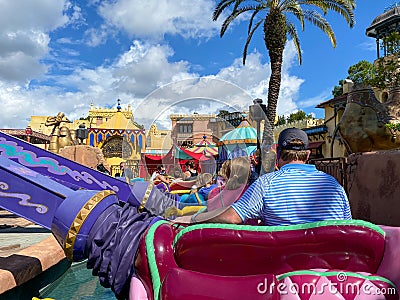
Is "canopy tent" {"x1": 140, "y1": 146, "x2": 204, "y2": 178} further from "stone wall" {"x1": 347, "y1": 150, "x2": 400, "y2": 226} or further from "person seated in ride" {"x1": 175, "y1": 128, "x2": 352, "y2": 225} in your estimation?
"stone wall" {"x1": 347, "y1": 150, "x2": 400, "y2": 226}

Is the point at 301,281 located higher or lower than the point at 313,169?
lower

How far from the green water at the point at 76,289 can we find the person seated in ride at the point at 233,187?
7.56ft

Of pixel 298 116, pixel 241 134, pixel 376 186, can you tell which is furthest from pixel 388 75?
pixel 298 116

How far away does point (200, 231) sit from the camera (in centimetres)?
177

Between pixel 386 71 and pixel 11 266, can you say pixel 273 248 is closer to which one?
pixel 11 266

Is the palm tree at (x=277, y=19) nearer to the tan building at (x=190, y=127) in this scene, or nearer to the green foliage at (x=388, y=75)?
the green foliage at (x=388, y=75)

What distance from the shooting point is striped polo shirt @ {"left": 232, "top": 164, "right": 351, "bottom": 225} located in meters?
2.12

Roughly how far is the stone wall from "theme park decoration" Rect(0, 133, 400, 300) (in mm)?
4054

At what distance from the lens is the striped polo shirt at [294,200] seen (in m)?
2.12

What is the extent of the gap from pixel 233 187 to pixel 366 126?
7.53 meters

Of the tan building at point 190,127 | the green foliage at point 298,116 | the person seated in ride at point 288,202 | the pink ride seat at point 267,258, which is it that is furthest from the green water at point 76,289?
the green foliage at point 298,116

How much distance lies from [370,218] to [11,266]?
4.95 metres

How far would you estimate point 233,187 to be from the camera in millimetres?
2459

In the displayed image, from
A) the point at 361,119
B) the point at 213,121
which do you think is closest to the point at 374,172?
the point at 361,119
